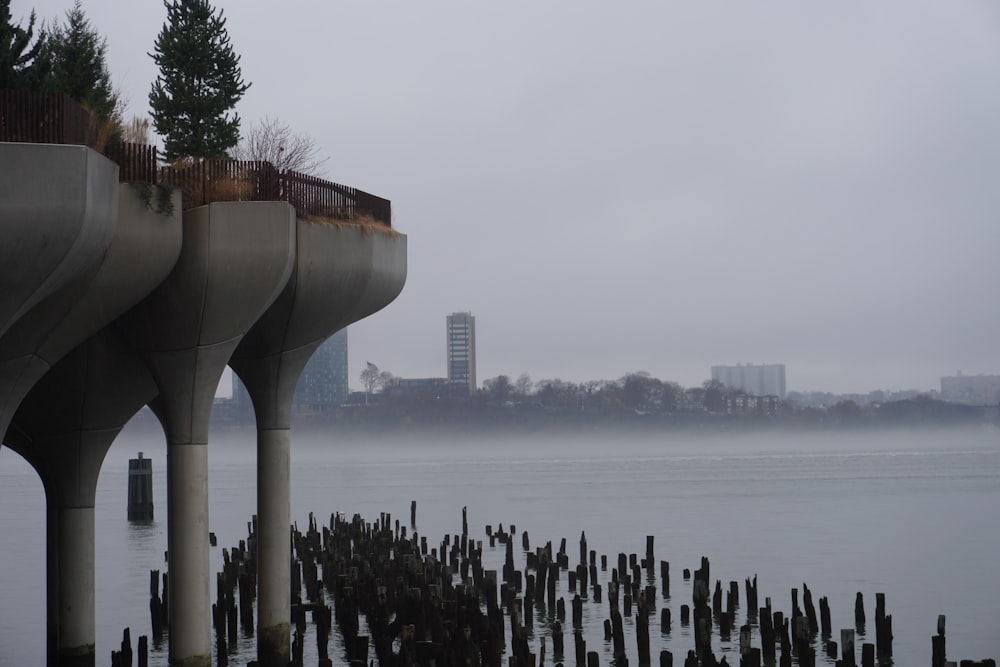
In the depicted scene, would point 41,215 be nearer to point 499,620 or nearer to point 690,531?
point 499,620

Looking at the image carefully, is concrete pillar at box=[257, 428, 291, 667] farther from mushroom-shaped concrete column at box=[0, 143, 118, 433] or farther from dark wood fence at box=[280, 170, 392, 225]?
mushroom-shaped concrete column at box=[0, 143, 118, 433]

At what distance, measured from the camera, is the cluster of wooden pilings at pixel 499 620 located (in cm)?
2494

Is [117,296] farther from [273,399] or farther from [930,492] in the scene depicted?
[930,492]

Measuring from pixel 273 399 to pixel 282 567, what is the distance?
334 cm

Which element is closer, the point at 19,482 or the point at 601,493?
the point at 601,493

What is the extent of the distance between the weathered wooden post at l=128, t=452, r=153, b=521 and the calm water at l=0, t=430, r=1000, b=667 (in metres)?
1.04

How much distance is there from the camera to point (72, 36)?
26172mm

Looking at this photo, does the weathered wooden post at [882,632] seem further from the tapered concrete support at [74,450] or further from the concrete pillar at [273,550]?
the tapered concrete support at [74,450]

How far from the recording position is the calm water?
38156 mm

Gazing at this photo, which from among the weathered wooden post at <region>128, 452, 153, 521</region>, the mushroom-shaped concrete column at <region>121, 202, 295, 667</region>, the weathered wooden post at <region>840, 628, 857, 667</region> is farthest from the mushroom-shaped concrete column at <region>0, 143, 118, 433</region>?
the weathered wooden post at <region>128, 452, 153, 521</region>

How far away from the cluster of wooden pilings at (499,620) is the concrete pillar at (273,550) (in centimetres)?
54

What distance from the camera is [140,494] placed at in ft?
246

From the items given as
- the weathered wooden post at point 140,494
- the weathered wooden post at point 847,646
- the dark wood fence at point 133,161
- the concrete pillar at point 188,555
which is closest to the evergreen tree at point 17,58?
the dark wood fence at point 133,161

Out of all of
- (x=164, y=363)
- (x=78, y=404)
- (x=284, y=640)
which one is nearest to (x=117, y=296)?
(x=164, y=363)
